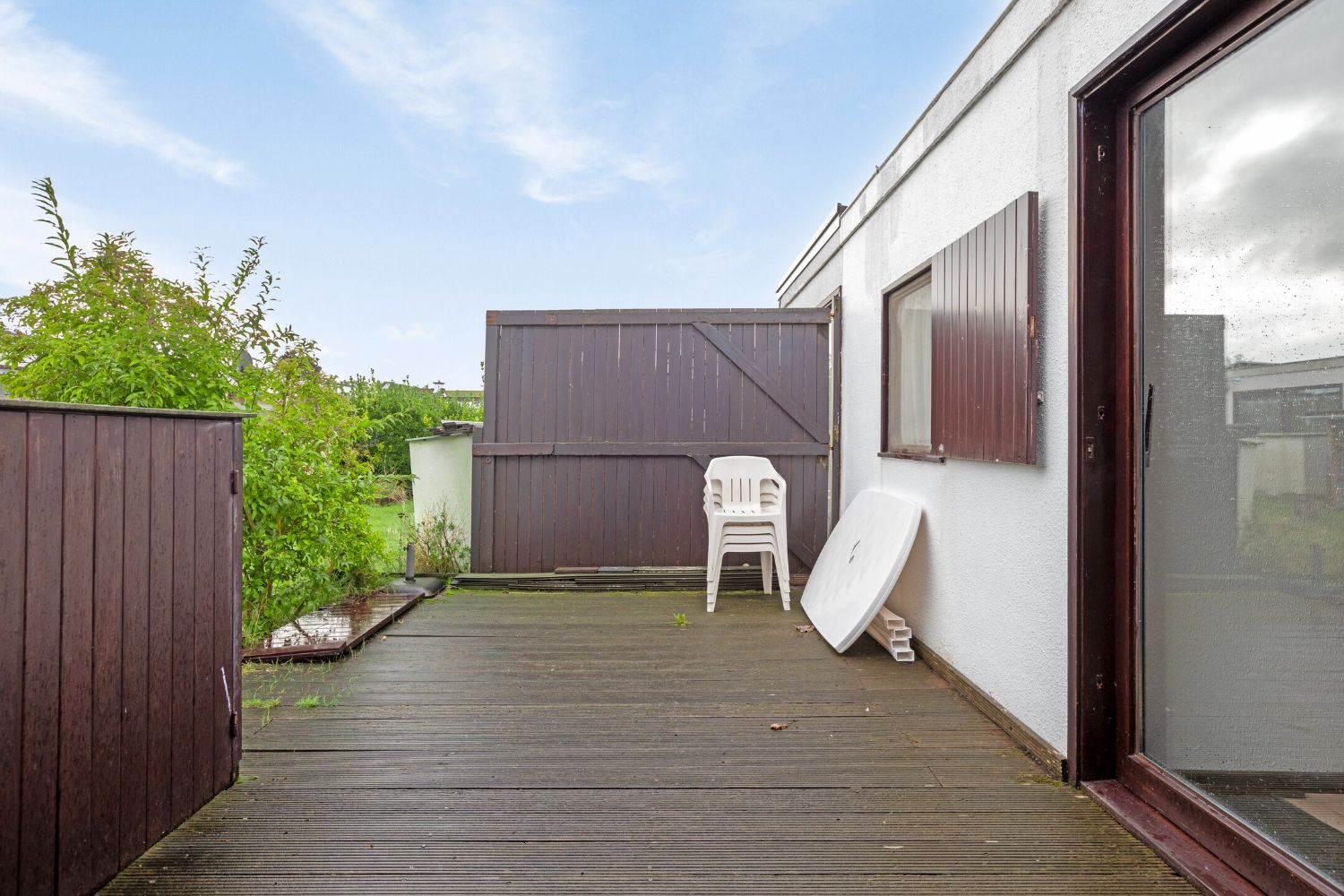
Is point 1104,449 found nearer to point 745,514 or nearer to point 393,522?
point 745,514

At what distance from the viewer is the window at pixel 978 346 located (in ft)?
6.99

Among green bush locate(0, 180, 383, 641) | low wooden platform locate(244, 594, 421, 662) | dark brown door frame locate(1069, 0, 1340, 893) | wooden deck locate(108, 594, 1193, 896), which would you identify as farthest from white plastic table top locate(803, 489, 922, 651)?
green bush locate(0, 180, 383, 641)

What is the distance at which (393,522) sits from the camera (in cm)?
808

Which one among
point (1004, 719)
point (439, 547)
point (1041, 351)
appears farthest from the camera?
point (439, 547)

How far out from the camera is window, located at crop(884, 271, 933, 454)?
329cm

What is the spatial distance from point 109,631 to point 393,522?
703 cm

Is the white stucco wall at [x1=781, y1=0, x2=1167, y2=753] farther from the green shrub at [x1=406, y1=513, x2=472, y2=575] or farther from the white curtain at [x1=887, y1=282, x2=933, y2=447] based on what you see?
the green shrub at [x1=406, y1=513, x2=472, y2=575]

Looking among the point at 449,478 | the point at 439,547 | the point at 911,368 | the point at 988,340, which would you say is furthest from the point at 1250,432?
the point at 449,478

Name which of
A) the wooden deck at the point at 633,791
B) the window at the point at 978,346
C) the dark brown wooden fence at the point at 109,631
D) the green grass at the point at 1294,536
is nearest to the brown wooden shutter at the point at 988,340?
the window at the point at 978,346

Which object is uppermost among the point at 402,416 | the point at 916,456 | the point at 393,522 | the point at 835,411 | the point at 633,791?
the point at 402,416

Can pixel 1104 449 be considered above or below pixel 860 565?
above

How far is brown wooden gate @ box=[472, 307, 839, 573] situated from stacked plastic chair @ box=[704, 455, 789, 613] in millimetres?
244

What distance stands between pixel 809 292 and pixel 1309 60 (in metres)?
4.58

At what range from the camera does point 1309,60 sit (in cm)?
125
